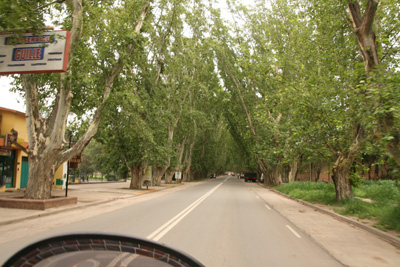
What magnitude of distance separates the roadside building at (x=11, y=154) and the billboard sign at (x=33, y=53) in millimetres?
12682

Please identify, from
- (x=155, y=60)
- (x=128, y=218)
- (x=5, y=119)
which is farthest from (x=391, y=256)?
(x=155, y=60)

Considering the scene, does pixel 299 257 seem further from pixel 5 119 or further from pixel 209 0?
pixel 209 0

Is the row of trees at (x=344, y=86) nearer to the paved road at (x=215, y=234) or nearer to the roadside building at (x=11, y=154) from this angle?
the paved road at (x=215, y=234)

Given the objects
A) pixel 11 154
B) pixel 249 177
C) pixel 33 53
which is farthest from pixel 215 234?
pixel 249 177

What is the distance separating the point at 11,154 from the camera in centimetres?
2067

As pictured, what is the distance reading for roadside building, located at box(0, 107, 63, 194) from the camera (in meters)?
19.4

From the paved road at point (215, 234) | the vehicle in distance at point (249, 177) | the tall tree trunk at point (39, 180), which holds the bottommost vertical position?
the vehicle in distance at point (249, 177)

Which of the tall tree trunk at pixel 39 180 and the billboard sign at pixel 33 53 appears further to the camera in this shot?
the tall tree trunk at pixel 39 180

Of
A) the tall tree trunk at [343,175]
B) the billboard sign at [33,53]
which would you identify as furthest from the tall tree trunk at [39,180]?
the tall tree trunk at [343,175]

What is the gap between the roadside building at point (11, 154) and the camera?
19389mm

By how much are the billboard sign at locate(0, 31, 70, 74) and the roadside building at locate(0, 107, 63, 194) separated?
12.7 m

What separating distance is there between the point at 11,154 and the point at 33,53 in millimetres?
15102

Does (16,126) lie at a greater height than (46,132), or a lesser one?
greater

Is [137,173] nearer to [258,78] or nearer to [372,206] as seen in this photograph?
[258,78]
